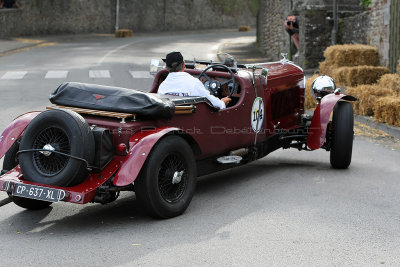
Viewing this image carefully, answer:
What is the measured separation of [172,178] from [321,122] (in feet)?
9.77

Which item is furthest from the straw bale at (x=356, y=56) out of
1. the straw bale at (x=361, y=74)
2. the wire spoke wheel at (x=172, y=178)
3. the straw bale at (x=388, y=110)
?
the wire spoke wheel at (x=172, y=178)

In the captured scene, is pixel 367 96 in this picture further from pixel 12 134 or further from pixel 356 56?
pixel 12 134

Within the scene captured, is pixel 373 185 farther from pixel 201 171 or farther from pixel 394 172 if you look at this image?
pixel 201 171

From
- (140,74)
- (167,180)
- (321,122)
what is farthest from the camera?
(140,74)

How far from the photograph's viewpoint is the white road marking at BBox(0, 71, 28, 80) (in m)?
19.3

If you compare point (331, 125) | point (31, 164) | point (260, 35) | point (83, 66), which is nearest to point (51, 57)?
point (83, 66)

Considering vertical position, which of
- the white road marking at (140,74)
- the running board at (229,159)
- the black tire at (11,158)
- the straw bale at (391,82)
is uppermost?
the straw bale at (391,82)

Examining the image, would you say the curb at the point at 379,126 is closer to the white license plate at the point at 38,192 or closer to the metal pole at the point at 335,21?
the white license plate at the point at 38,192

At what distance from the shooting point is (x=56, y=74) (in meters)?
20.4

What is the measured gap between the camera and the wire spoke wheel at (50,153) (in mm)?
5922

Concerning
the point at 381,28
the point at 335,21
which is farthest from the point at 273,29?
the point at 381,28

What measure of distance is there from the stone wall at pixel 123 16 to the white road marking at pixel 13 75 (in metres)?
16.3

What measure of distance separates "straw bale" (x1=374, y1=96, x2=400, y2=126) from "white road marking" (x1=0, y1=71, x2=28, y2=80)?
11.1m

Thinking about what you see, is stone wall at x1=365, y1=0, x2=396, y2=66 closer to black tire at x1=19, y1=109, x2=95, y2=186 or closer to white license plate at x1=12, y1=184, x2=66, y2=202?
black tire at x1=19, y1=109, x2=95, y2=186
